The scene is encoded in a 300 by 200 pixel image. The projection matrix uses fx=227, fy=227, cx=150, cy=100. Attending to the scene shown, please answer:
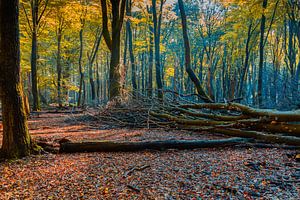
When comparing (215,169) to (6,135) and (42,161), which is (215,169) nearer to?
(42,161)

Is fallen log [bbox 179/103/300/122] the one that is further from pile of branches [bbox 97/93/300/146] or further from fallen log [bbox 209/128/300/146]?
fallen log [bbox 209/128/300/146]

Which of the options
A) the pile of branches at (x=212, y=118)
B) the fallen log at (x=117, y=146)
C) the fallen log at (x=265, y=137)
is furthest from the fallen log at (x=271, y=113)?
the fallen log at (x=117, y=146)

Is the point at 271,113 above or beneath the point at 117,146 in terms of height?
above

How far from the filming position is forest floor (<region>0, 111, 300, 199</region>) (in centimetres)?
223

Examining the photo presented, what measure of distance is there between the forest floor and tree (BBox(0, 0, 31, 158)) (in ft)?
1.00

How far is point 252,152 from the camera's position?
11.6 feet

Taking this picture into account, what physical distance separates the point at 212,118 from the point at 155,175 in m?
3.12

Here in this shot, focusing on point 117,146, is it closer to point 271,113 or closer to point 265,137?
point 265,137

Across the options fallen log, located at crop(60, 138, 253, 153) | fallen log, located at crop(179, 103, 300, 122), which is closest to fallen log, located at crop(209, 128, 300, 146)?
fallen log, located at crop(179, 103, 300, 122)

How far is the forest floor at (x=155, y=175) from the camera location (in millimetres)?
2227

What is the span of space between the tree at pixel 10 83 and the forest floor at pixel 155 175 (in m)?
0.30

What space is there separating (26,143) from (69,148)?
635 mm

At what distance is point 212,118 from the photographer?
213 inches

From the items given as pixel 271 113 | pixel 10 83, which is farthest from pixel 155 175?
pixel 271 113
